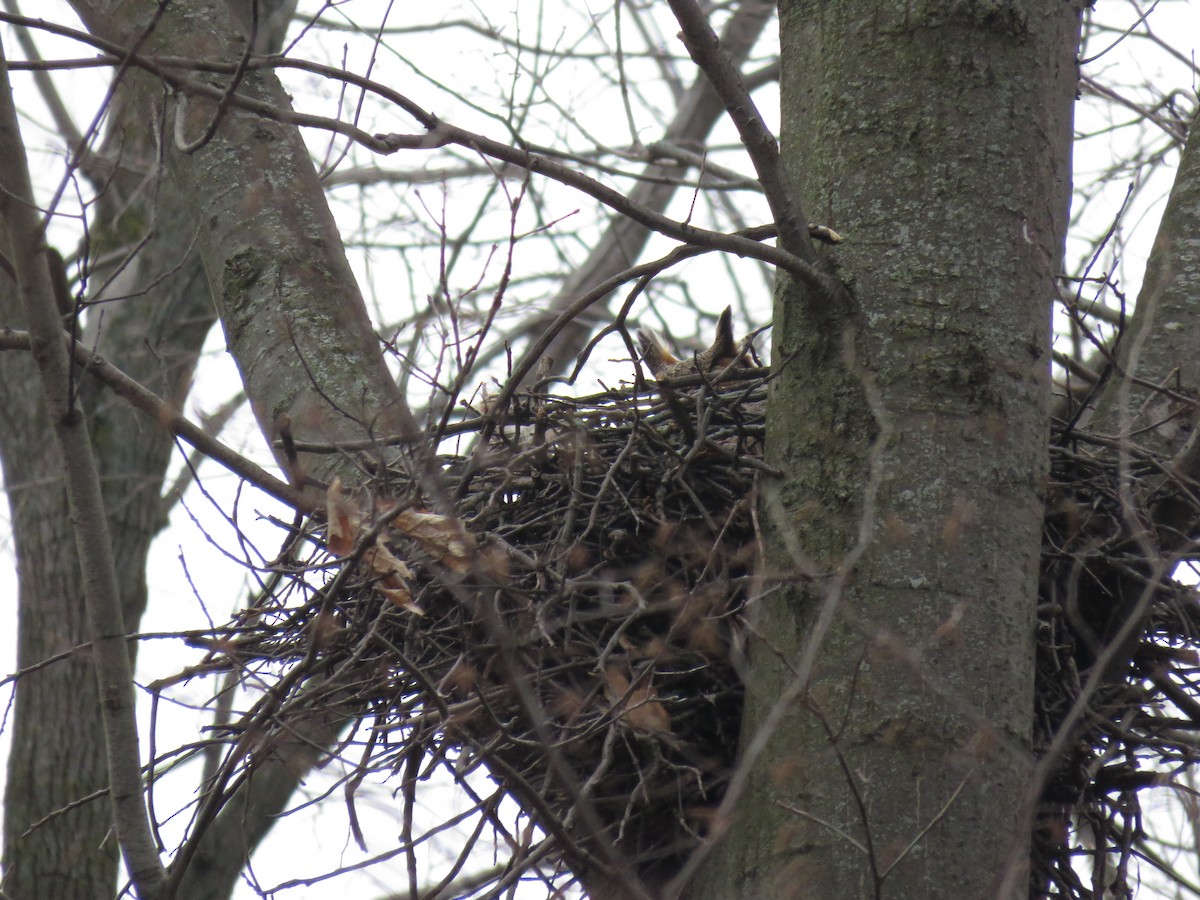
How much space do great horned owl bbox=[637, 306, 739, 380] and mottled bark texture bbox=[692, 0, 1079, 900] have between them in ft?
3.12

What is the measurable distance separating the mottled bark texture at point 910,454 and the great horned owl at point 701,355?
0.95 metres

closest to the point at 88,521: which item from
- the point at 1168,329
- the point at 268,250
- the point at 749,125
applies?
the point at 268,250

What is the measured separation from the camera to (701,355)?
12.3 feet

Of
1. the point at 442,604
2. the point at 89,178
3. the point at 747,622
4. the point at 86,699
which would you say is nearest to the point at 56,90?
the point at 89,178

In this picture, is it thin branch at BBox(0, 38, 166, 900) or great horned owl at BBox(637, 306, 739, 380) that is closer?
thin branch at BBox(0, 38, 166, 900)

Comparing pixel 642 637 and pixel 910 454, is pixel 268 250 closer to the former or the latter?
pixel 642 637

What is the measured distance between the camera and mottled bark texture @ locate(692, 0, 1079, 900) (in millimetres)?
2037

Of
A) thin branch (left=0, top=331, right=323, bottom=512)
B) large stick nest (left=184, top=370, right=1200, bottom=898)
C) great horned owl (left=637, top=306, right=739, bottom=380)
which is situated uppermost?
great horned owl (left=637, top=306, right=739, bottom=380)

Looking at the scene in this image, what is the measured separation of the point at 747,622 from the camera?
83.7 inches

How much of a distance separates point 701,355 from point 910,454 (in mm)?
1597

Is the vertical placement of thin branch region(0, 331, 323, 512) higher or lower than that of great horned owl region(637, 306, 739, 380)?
lower

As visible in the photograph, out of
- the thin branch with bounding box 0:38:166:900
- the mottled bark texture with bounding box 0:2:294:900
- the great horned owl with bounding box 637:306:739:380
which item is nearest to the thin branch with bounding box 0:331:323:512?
the thin branch with bounding box 0:38:166:900

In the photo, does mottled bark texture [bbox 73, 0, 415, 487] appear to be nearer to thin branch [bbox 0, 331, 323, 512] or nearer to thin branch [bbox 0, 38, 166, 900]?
thin branch [bbox 0, 331, 323, 512]

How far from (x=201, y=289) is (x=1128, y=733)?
15.1ft
